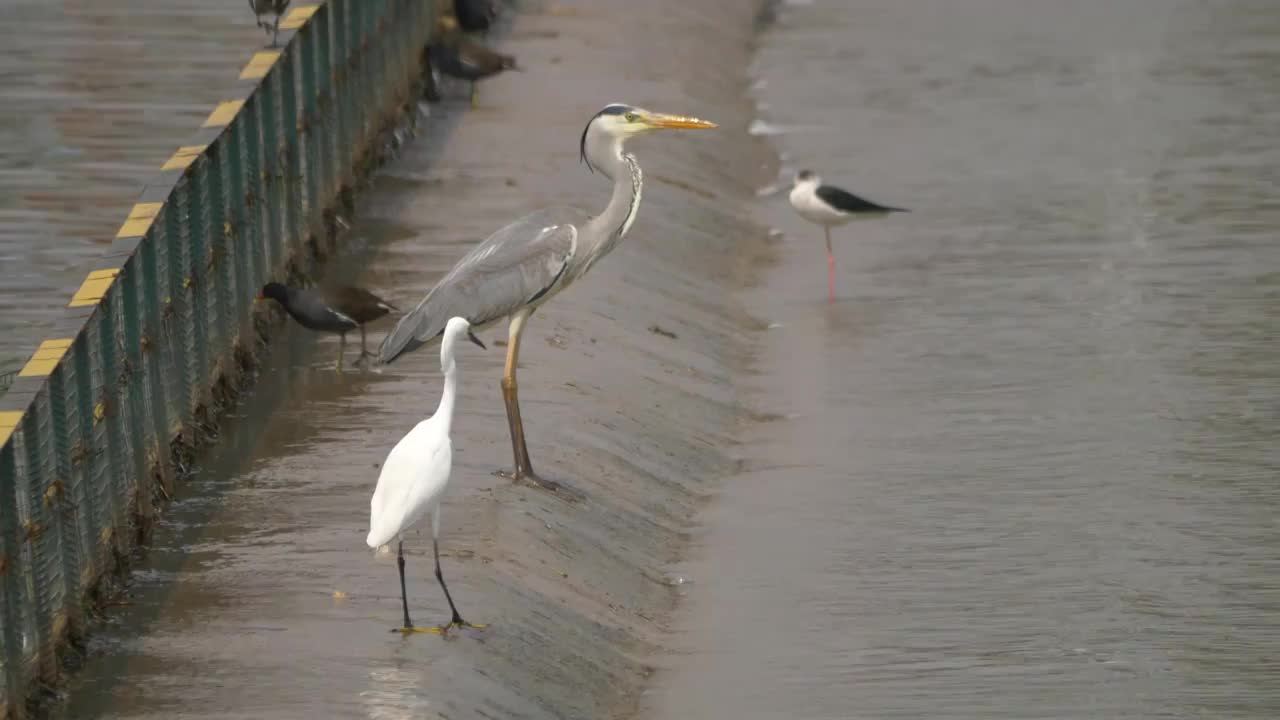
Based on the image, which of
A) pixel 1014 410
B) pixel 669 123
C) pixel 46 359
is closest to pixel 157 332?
pixel 46 359

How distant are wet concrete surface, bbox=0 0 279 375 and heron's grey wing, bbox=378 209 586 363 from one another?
118 inches

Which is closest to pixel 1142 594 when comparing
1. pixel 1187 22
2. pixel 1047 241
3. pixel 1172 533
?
pixel 1172 533

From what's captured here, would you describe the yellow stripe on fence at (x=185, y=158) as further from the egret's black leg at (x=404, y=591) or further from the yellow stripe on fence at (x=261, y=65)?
the egret's black leg at (x=404, y=591)

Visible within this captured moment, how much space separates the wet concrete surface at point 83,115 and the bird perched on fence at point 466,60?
5.60 feet

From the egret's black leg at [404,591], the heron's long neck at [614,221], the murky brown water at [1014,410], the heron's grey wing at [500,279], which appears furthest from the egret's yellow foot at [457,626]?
the heron's long neck at [614,221]

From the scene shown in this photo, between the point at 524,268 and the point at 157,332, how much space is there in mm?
1821

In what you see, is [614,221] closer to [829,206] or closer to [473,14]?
[829,206]

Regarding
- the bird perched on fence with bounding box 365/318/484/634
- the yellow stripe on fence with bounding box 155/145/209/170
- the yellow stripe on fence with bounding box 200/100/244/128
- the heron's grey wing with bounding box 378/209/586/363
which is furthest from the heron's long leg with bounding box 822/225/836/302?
the bird perched on fence with bounding box 365/318/484/634

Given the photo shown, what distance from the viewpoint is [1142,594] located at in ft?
42.5

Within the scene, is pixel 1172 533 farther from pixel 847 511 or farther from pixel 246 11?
pixel 246 11

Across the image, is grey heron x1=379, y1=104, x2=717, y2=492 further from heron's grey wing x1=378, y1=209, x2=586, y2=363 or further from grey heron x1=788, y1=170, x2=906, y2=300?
grey heron x1=788, y1=170, x2=906, y2=300

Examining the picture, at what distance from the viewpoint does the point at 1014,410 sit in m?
16.3

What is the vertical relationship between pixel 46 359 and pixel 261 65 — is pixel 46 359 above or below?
above

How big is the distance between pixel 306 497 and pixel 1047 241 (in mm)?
9579
